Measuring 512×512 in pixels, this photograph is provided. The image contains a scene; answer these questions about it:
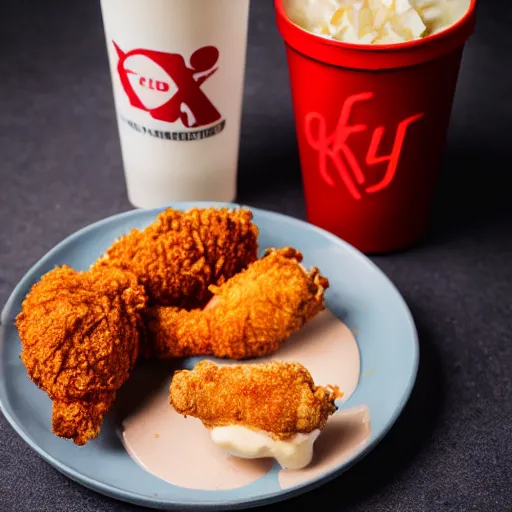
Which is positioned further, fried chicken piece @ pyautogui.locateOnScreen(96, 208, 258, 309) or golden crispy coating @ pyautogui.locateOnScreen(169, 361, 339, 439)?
fried chicken piece @ pyautogui.locateOnScreen(96, 208, 258, 309)

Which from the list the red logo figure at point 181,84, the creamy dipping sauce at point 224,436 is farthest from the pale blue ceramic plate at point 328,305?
the red logo figure at point 181,84

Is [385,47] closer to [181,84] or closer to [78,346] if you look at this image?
[181,84]

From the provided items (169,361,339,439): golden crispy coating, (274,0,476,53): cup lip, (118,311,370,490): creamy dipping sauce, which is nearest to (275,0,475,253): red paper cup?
(274,0,476,53): cup lip

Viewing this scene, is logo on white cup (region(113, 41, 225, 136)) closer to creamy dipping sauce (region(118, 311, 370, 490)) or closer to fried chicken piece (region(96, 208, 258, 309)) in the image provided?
fried chicken piece (region(96, 208, 258, 309))

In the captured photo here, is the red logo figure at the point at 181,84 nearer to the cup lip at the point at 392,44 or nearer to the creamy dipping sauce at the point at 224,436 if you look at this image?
the cup lip at the point at 392,44

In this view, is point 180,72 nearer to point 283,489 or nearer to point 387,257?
point 387,257
